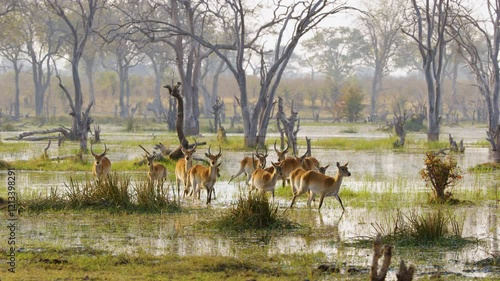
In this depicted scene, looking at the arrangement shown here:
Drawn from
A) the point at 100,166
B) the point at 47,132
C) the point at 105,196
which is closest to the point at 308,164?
the point at 100,166

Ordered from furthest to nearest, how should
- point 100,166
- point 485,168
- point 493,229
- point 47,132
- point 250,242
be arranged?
point 47,132 → point 485,168 → point 100,166 → point 493,229 → point 250,242

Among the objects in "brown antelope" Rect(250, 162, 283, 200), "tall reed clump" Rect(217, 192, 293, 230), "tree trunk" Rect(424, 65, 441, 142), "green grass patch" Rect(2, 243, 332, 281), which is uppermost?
"tree trunk" Rect(424, 65, 441, 142)

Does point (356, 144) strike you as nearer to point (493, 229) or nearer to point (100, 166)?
point (100, 166)

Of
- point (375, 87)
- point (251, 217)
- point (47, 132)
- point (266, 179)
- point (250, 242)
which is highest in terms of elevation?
point (375, 87)

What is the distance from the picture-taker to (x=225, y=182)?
18641mm

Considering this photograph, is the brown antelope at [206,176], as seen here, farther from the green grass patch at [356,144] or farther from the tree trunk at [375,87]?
the tree trunk at [375,87]

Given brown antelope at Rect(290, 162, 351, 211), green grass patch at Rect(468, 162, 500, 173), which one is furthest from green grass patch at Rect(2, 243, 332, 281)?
green grass patch at Rect(468, 162, 500, 173)

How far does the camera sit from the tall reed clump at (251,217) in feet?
37.8

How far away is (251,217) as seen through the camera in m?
11.6

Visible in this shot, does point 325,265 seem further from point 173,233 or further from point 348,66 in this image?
point 348,66

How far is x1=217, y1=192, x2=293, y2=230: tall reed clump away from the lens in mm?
11531

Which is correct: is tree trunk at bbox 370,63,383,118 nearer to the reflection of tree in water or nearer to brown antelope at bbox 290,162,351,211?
the reflection of tree in water

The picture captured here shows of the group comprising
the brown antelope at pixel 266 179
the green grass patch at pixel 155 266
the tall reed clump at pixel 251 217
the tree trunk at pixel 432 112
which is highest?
the tree trunk at pixel 432 112

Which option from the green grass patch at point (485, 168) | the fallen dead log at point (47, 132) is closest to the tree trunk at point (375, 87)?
the fallen dead log at point (47, 132)
